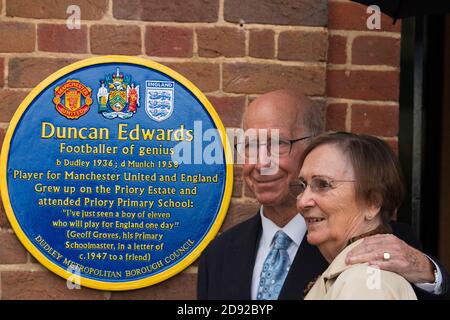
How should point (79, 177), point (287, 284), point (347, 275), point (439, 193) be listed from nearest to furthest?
point (347, 275) → point (287, 284) → point (79, 177) → point (439, 193)

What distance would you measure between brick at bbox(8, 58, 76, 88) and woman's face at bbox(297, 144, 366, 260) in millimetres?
1307

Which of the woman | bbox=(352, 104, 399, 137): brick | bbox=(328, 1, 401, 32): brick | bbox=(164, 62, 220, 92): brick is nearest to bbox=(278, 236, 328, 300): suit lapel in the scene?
the woman

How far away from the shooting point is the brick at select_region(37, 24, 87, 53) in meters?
3.35

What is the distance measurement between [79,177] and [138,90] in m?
0.45

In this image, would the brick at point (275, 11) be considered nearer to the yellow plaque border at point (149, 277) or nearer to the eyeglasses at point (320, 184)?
the yellow plaque border at point (149, 277)

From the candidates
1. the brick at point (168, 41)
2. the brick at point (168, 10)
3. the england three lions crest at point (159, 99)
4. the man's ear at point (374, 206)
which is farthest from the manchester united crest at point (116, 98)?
the man's ear at point (374, 206)

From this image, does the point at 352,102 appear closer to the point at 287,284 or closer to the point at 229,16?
the point at 229,16

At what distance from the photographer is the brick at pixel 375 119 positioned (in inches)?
135

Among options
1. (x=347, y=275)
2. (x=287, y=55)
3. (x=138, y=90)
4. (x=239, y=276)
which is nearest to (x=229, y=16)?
(x=287, y=55)

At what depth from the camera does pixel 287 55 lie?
3.36 meters

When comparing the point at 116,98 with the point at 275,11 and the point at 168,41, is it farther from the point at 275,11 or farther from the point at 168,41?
the point at 275,11

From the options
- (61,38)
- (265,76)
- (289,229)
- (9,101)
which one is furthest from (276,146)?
(9,101)

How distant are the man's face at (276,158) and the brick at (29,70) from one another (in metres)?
0.90

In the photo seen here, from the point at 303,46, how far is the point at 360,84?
0.32 m
